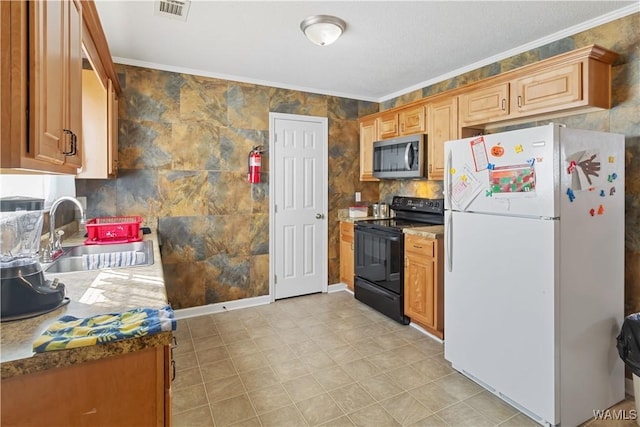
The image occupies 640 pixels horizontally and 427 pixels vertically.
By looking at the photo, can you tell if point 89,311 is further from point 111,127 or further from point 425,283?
point 425,283

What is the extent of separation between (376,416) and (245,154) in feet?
9.29

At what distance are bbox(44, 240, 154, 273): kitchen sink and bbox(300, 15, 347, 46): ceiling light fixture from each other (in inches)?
75.1

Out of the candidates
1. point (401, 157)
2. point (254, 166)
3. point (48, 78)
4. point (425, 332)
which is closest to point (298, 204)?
point (254, 166)

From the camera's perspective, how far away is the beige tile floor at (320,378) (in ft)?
6.73

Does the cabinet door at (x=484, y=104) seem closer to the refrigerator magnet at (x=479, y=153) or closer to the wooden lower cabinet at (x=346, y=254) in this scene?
the refrigerator magnet at (x=479, y=153)

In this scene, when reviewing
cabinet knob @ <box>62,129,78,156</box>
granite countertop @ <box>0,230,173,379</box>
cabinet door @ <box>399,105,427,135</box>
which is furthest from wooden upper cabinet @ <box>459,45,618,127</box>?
cabinet knob @ <box>62,129,78,156</box>

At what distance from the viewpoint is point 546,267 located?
6.20 feet

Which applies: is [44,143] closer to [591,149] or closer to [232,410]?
[232,410]

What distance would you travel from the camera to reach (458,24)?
8.19ft

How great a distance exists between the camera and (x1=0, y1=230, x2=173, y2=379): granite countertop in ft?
2.98

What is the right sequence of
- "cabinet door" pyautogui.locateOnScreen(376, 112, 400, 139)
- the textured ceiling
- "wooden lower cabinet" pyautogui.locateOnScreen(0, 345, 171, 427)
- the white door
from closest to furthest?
1. "wooden lower cabinet" pyautogui.locateOnScreen(0, 345, 171, 427)
2. the textured ceiling
3. "cabinet door" pyautogui.locateOnScreen(376, 112, 400, 139)
4. the white door

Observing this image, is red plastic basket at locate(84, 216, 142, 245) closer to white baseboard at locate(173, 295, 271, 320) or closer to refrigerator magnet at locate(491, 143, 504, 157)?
white baseboard at locate(173, 295, 271, 320)

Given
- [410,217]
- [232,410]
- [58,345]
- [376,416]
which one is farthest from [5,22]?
[410,217]

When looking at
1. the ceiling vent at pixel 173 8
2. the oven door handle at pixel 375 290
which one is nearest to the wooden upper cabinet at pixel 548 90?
the oven door handle at pixel 375 290
